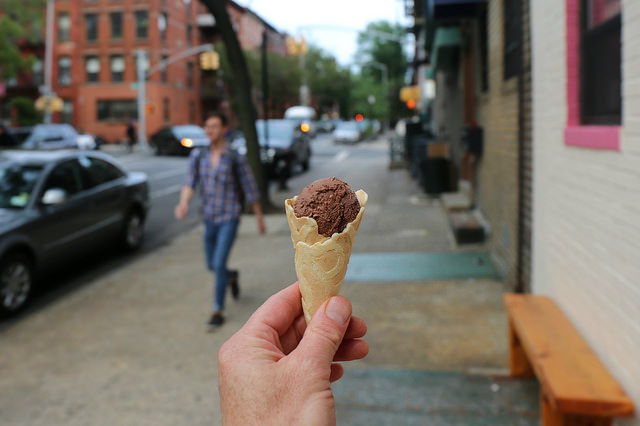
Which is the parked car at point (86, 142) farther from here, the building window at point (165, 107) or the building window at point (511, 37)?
the building window at point (511, 37)

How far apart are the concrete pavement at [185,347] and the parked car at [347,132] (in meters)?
35.0

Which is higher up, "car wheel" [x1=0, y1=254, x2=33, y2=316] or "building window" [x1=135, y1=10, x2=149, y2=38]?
"building window" [x1=135, y1=10, x2=149, y2=38]

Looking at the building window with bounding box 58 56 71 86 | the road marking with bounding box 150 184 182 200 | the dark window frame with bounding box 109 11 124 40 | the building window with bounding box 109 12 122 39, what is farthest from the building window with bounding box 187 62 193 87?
the road marking with bounding box 150 184 182 200

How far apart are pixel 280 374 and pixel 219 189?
494cm

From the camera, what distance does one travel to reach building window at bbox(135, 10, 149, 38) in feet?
103

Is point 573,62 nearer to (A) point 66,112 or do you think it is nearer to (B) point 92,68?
(B) point 92,68

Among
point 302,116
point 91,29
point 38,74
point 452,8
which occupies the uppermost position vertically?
point 91,29

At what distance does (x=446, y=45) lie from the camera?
39.6ft

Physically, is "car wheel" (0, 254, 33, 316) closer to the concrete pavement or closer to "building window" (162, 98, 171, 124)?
the concrete pavement

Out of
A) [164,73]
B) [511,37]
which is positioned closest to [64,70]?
[164,73]

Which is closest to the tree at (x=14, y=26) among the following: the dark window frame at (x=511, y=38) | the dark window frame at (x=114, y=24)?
the dark window frame at (x=114, y=24)

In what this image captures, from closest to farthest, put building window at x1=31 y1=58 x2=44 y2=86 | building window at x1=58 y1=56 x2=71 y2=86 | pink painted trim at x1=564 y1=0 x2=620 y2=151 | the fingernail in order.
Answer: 1. the fingernail
2. pink painted trim at x1=564 y1=0 x2=620 y2=151
3. building window at x1=58 y1=56 x2=71 y2=86
4. building window at x1=31 y1=58 x2=44 y2=86

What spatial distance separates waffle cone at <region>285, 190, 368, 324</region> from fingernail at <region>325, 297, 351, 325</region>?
69 mm

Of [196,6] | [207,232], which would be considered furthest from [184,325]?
[196,6]
